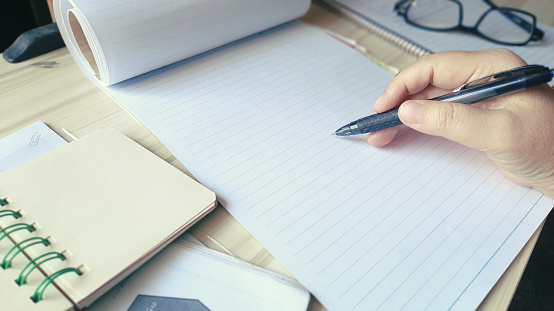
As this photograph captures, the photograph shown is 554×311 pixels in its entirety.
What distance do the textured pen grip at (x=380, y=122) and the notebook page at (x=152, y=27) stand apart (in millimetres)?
268

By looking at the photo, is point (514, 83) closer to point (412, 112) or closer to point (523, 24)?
point (412, 112)

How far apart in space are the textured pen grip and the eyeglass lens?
→ 1.30ft

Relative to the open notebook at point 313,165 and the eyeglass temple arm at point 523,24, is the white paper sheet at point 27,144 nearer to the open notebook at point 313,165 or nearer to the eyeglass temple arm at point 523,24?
the open notebook at point 313,165

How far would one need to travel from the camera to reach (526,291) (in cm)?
84

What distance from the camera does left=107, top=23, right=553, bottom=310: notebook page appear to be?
1.27ft

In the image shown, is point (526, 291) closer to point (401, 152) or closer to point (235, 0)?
point (401, 152)

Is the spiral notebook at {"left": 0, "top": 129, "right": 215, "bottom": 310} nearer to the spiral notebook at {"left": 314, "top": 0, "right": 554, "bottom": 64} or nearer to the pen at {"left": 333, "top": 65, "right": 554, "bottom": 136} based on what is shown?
the pen at {"left": 333, "top": 65, "right": 554, "bottom": 136}

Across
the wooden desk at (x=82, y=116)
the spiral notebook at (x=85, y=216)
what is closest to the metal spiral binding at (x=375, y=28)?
the wooden desk at (x=82, y=116)

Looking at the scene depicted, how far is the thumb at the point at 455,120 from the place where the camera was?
46 cm

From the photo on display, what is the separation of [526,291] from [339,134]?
0.62 metres

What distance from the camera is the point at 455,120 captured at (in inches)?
18.1

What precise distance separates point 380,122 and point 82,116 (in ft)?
1.21

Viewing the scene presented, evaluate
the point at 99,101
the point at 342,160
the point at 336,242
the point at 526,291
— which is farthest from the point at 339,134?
the point at 526,291

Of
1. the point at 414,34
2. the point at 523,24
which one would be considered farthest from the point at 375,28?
the point at 523,24
